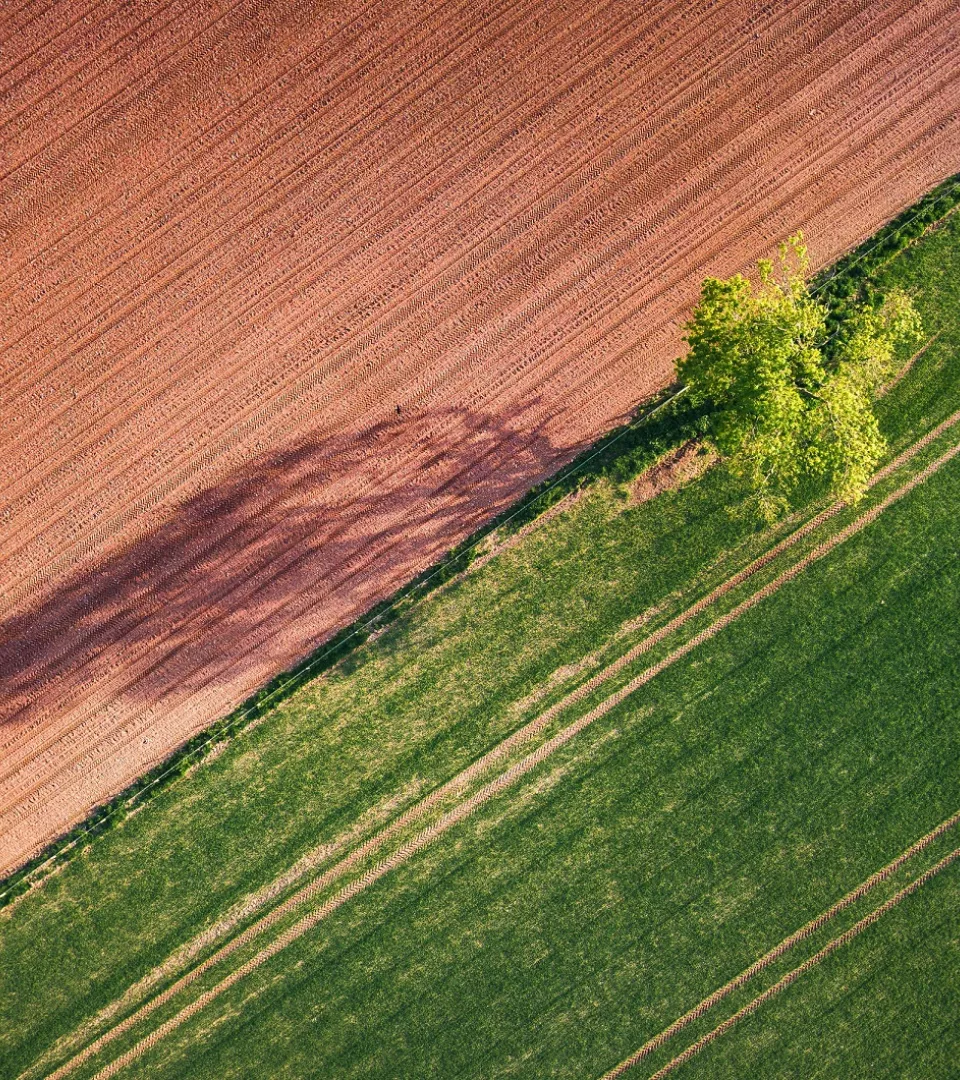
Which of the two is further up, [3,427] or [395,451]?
[3,427]

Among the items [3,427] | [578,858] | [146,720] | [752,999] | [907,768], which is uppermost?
[3,427]

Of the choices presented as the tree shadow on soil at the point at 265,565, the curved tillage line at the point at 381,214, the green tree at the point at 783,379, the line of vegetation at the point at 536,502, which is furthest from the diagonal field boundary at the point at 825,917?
the curved tillage line at the point at 381,214

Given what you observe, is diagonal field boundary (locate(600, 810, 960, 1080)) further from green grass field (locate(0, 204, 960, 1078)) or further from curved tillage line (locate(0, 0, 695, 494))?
curved tillage line (locate(0, 0, 695, 494))

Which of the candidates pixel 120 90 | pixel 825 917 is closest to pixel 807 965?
pixel 825 917

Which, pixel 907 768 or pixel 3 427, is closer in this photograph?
pixel 3 427

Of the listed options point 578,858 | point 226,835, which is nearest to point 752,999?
point 578,858

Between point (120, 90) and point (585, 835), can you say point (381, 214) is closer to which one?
point (120, 90)

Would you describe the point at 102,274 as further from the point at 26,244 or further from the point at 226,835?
the point at 226,835

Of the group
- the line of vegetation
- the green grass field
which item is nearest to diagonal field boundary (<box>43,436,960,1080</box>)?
the green grass field
